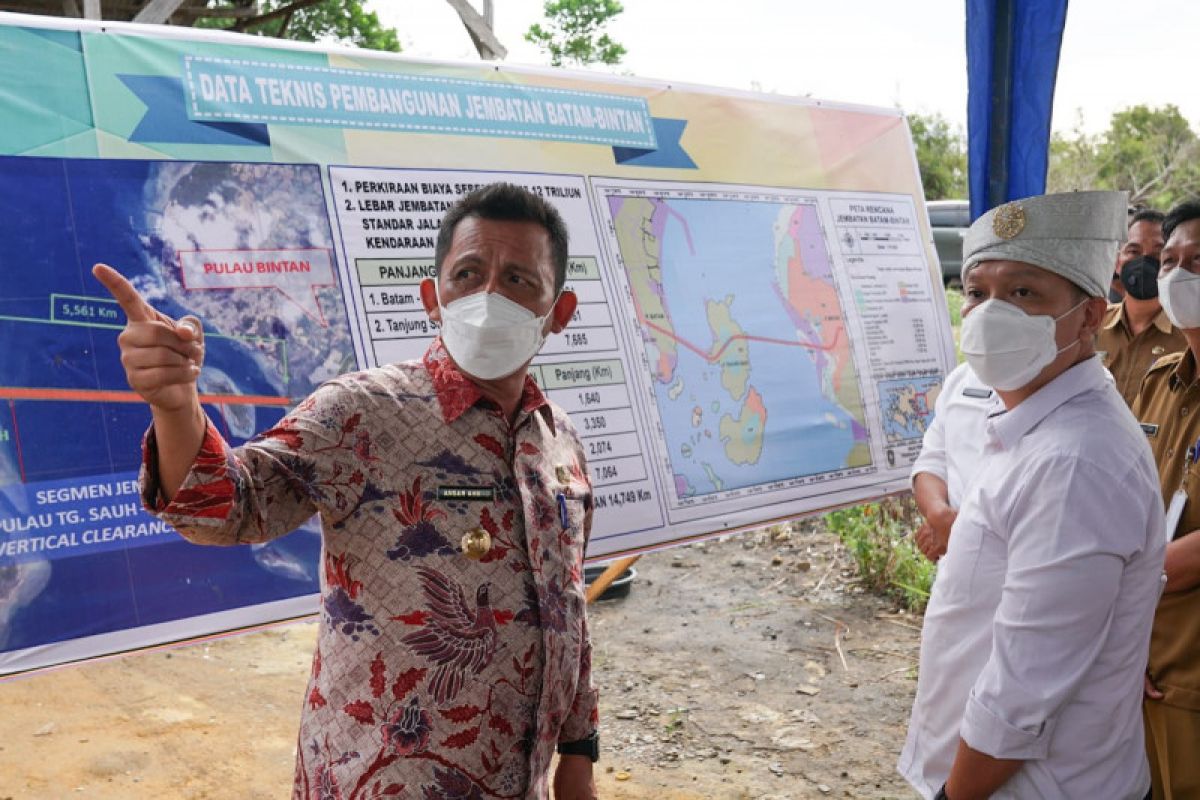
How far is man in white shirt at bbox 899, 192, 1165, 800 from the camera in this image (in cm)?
152

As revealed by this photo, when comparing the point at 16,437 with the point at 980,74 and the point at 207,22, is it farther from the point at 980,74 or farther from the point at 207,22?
the point at 207,22

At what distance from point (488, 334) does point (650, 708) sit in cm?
278

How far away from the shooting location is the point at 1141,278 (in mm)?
3385

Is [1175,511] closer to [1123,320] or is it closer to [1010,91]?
[1123,320]

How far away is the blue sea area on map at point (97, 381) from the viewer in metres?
1.91

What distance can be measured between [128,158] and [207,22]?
39.7 feet

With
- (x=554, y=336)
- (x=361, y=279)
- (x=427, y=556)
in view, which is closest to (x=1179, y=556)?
(x=554, y=336)

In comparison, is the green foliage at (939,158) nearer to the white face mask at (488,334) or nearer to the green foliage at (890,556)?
the green foliage at (890,556)

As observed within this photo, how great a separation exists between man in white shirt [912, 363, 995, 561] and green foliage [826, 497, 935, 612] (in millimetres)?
2579

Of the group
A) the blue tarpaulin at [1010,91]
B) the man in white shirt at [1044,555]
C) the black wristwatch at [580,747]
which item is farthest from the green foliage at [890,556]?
the black wristwatch at [580,747]

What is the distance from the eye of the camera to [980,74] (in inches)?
128

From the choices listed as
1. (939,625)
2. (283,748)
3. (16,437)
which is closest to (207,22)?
(283,748)

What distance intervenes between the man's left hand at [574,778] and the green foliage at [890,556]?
3582mm

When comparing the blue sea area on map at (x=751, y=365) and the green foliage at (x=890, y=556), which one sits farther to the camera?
the green foliage at (x=890, y=556)
